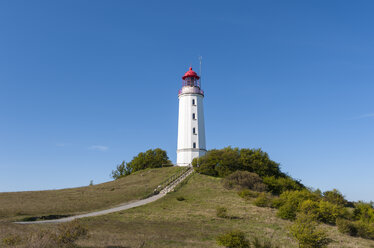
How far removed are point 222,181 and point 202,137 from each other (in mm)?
15140

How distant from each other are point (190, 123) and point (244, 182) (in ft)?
61.2

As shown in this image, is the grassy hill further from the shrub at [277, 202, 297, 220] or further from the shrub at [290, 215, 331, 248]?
the shrub at [290, 215, 331, 248]

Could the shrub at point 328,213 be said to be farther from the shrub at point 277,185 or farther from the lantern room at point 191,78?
the lantern room at point 191,78

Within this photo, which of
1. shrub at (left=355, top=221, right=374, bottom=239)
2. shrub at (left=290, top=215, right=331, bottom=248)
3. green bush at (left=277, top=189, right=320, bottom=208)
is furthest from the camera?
green bush at (left=277, top=189, right=320, bottom=208)

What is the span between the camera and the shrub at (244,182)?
4000cm

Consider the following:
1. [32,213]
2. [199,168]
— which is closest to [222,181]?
[199,168]

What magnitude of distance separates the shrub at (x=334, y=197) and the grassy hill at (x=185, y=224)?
9.89 metres

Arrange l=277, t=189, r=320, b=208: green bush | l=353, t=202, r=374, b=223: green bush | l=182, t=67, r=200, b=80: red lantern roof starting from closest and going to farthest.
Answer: l=277, t=189, r=320, b=208: green bush < l=353, t=202, r=374, b=223: green bush < l=182, t=67, r=200, b=80: red lantern roof

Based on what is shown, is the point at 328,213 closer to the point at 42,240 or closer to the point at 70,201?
the point at 42,240

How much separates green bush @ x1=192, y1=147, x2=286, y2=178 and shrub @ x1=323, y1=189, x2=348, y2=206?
10.4 m

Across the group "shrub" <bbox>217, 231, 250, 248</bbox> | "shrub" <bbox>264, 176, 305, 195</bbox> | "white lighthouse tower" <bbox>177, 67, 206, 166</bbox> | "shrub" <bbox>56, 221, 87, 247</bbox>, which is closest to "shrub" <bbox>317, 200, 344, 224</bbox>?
"shrub" <bbox>264, 176, 305, 195</bbox>

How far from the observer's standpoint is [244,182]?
4066 cm

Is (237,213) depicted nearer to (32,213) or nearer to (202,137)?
(32,213)

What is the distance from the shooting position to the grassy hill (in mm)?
16797
